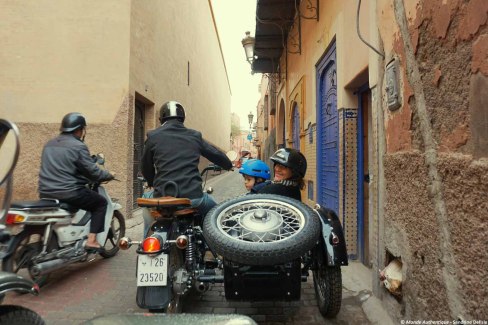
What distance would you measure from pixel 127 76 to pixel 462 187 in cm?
675

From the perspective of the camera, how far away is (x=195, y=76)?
17875mm

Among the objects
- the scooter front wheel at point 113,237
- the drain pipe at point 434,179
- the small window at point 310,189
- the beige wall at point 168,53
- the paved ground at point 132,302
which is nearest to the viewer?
the drain pipe at point 434,179

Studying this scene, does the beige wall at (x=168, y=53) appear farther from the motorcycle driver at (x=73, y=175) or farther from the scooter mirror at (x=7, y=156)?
the scooter mirror at (x=7, y=156)

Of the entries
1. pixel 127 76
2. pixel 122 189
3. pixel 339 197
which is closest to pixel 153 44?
pixel 127 76

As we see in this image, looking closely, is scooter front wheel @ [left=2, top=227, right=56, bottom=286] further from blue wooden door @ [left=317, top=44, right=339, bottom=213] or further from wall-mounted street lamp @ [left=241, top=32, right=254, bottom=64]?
wall-mounted street lamp @ [left=241, top=32, right=254, bottom=64]

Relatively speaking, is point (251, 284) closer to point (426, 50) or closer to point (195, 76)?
point (426, 50)

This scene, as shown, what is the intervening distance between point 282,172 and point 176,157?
3.47 feet

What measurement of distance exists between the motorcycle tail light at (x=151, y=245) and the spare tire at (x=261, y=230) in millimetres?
393

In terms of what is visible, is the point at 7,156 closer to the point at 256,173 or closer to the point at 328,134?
the point at 256,173

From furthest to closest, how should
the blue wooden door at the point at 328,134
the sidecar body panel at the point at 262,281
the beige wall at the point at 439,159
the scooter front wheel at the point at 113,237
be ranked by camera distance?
the blue wooden door at the point at 328,134, the scooter front wheel at the point at 113,237, the sidecar body panel at the point at 262,281, the beige wall at the point at 439,159

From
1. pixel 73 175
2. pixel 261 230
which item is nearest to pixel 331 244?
pixel 261 230

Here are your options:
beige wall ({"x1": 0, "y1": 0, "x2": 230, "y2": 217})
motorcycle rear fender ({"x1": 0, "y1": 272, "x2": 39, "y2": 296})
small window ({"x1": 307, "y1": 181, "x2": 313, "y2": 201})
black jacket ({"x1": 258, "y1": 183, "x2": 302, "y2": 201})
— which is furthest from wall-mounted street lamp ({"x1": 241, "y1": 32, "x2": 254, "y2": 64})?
motorcycle rear fender ({"x1": 0, "y1": 272, "x2": 39, "y2": 296})

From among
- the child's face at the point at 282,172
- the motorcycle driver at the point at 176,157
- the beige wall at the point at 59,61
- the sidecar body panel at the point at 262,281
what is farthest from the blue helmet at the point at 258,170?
the beige wall at the point at 59,61

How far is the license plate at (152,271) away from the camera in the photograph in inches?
99.6
